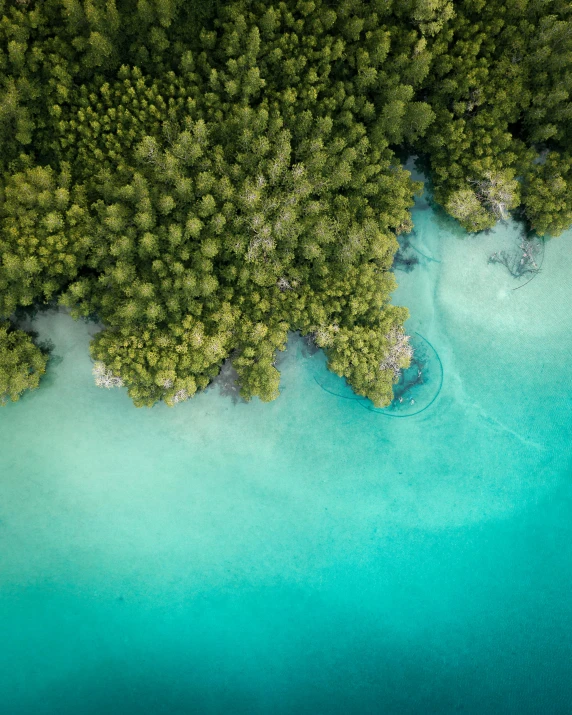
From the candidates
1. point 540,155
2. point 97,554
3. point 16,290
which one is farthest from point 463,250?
point 97,554

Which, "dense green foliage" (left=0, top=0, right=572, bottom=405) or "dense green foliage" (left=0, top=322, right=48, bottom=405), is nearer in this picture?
"dense green foliage" (left=0, top=0, right=572, bottom=405)

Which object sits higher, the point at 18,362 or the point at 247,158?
the point at 247,158

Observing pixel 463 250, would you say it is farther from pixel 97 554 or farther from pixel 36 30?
pixel 97 554

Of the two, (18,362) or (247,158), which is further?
(18,362)

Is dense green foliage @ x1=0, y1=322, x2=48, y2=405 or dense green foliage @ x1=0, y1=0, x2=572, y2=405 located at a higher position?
dense green foliage @ x1=0, y1=0, x2=572, y2=405
